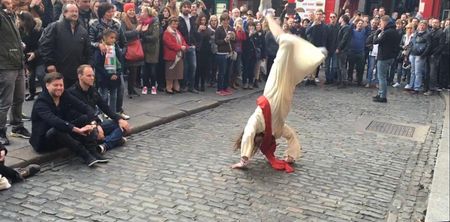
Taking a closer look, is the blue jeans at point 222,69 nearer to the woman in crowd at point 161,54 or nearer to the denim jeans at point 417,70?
the woman in crowd at point 161,54

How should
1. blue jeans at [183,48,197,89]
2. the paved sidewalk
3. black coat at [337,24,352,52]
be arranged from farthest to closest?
black coat at [337,24,352,52], blue jeans at [183,48,197,89], the paved sidewalk

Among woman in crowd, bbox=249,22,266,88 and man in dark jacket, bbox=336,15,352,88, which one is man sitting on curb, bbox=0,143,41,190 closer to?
woman in crowd, bbox=249,22,266,88

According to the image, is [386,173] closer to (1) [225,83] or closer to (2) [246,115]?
(2) [246,115]

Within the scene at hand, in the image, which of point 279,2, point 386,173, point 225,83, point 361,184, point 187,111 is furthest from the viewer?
point 279,2

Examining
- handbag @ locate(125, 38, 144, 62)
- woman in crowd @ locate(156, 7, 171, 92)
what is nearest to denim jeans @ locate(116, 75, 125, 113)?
handbag @ locate(125, 38, 144, 62)

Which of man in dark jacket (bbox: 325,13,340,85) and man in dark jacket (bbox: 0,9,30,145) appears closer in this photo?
man in dark jacket (bbox: 0,9,30,145)

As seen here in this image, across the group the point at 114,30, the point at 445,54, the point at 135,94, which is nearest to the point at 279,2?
the point at 445,54

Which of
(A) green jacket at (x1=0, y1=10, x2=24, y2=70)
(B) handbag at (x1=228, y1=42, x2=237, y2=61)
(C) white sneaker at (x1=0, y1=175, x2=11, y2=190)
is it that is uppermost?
(A) green jacket at (x1=0, y1=10, x2=24, y2=70)

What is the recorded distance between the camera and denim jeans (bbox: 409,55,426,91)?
12805 mm

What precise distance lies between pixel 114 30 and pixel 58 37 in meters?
1.36

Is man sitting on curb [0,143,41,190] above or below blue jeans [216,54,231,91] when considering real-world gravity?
below

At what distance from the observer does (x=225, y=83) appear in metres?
11.3

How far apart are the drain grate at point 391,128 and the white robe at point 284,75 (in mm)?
3296

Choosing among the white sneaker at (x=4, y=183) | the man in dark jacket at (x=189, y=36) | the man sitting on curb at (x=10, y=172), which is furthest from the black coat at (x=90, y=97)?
the man in dark jacket at (x=189, y=36)
